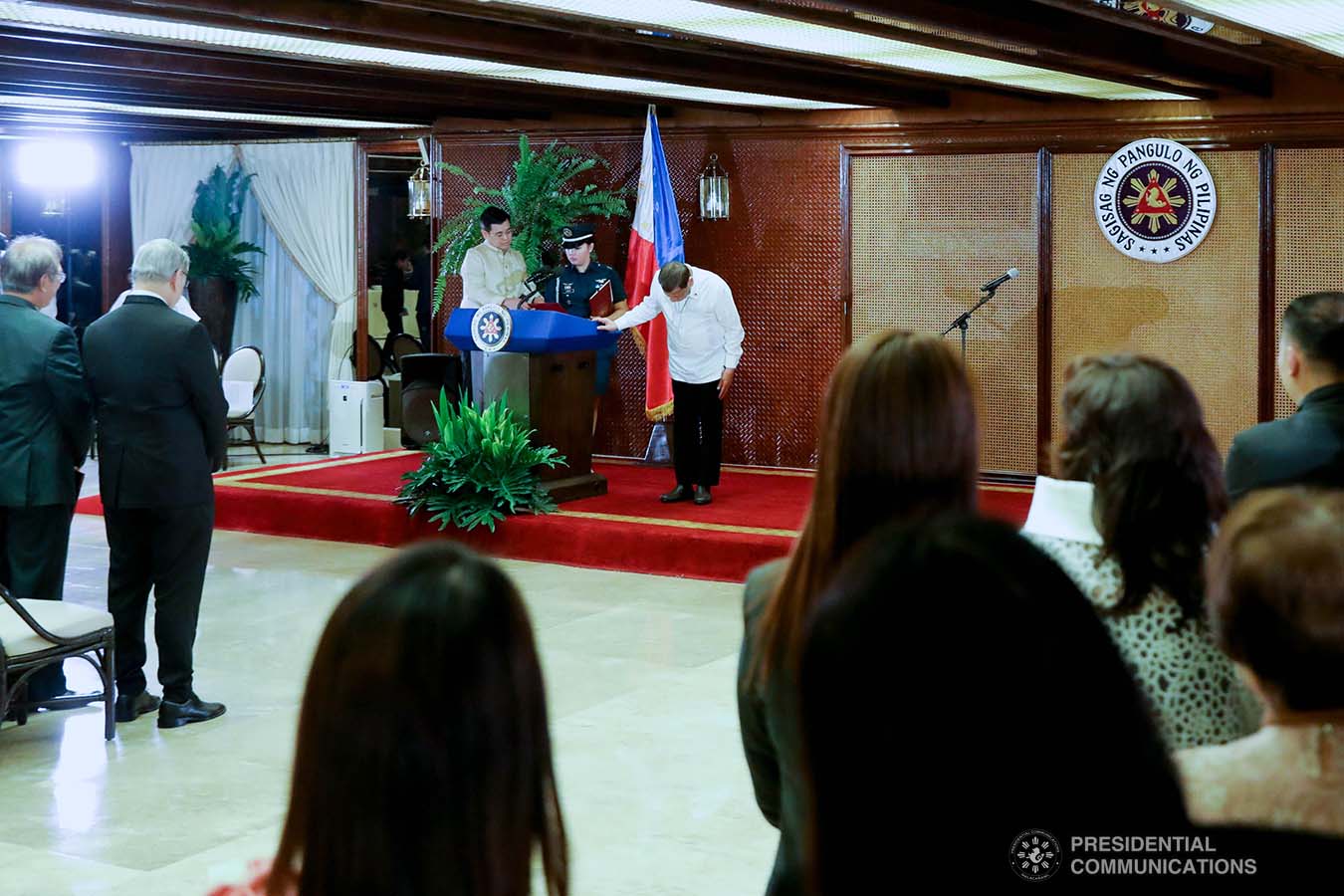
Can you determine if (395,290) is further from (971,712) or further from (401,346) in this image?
(971,712)

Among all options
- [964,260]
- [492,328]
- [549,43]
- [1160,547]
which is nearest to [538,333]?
[492,328]

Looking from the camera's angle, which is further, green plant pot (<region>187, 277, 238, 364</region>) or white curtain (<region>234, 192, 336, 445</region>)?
white curtain (<region>234, 192, 336, 445</region>)

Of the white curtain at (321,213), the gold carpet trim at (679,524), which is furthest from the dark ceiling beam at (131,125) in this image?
the gold carpet trim at (679,524)

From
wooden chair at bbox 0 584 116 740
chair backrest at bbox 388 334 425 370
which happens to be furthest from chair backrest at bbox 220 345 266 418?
wooden chair at bbox 0 584 116 740

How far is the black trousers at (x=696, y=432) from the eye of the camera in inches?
350

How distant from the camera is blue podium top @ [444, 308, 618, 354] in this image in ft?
29.0

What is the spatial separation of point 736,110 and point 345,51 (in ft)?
10.8

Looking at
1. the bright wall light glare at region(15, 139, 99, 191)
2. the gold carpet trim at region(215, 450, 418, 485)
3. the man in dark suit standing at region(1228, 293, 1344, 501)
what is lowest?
the gold carpet trim at region(215, 450, 418, 485)

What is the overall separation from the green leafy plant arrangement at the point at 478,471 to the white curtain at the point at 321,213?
4.64 meters

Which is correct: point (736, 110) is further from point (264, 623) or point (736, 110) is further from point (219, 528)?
point (264, 623)

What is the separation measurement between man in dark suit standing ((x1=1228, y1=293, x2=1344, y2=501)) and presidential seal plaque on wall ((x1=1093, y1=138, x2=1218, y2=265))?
618cm

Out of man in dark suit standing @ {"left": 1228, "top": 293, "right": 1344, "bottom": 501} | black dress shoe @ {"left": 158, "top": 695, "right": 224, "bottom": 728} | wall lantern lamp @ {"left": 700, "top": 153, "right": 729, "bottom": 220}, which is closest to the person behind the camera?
man in dark suit standing @ {"left": 1228, "top": 293, "right": 1344, "bottom": 501}

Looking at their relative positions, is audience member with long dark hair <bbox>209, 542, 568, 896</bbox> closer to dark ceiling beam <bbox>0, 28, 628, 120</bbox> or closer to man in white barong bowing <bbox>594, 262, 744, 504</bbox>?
dark ceiling beam <bbox>0, 28, 628, 120</bbox>

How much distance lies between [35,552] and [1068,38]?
4624 mm
